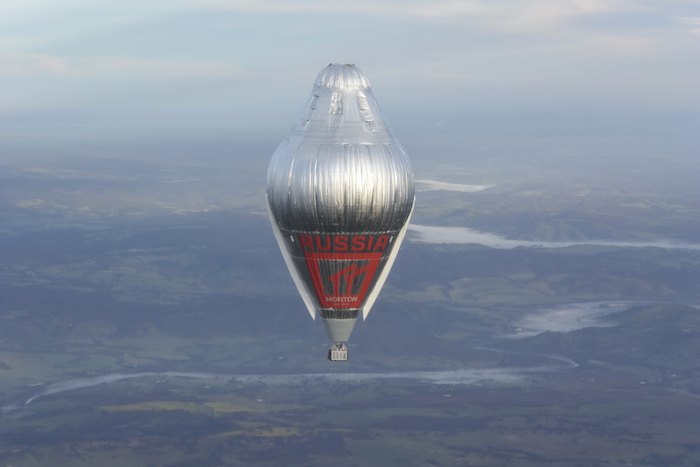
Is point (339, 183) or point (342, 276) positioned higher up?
point (339, 183)

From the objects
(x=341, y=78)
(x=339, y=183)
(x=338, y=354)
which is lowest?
(x=338, y=354)

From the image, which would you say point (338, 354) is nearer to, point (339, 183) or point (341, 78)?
point (339, 183)

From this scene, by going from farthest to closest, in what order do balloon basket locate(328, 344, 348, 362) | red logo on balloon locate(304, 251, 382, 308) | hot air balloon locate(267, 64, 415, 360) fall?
1. balloon basket locate(328, 344, 348, 362)
2. red logo on balloon locate(304, 251, 382, 308)
3. hot air balloon locate(267, 64, 415, 360)

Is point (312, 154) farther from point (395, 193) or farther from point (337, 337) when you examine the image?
point (337, 337)

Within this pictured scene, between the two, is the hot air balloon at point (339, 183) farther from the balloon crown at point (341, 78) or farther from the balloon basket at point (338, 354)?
the balloon basket at point (338, 354)

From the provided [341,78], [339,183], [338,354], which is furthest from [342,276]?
[341,78]

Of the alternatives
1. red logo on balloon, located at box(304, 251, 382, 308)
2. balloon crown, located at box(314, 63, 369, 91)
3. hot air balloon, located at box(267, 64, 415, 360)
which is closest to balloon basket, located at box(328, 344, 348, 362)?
red logo on balloon, located at box(304, 251, 382, 308)

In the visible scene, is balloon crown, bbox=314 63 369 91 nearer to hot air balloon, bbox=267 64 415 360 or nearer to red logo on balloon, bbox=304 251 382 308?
hot air balloon, bbox=267 64 415 360
